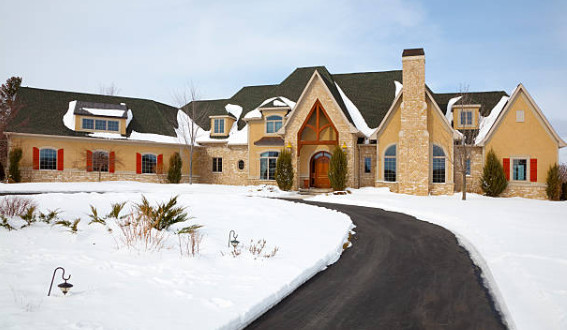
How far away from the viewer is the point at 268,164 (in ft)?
96.6

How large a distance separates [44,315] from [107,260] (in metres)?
2.22

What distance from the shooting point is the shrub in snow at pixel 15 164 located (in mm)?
25859

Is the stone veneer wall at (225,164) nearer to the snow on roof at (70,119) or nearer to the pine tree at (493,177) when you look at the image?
the snow on roof at (70,119)

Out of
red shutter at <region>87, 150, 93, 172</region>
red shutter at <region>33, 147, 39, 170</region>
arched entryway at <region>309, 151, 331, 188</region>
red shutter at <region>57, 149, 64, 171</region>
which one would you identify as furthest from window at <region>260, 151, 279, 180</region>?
red shutter at <region>33, 147, 39, 170</region>

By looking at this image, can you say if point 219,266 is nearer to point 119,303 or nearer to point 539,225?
point 119,303

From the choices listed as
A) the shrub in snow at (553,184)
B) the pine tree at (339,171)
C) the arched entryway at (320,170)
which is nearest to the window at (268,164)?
the arched entryway at (320,170)

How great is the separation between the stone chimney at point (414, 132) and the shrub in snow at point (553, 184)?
7.51 m

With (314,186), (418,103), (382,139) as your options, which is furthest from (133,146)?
(418,103)

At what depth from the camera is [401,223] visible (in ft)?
42.5

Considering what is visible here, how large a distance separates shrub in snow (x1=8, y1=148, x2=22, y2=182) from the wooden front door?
2251 cm

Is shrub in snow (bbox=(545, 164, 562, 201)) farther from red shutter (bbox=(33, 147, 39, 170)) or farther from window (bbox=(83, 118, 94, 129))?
red shutter (bbox=(33, 147, 39, 170))

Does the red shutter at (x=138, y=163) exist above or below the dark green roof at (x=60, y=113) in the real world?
below

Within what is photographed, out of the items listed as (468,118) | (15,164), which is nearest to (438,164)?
(468,118)

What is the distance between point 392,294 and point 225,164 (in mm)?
26766
